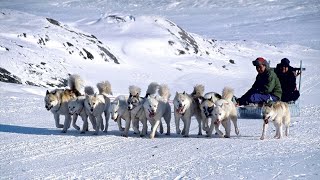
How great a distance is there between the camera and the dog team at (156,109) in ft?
27.8

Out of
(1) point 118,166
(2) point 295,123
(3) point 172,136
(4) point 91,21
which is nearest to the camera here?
(1) point 118,166

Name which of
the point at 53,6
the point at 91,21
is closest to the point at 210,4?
the point at 53,6

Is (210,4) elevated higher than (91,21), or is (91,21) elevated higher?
(210,4)

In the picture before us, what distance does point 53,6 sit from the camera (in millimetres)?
107062

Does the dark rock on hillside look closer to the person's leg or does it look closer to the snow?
the snow

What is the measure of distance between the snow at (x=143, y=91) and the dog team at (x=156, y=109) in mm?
260

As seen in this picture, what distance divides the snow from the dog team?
0.85ft

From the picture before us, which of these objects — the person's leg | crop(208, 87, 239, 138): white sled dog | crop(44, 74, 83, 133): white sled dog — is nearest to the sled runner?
the person's leg

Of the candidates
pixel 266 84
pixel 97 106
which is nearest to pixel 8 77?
pixel 97 106

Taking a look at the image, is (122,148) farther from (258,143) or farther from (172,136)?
(258,143)

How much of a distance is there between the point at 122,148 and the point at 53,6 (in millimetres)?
102995

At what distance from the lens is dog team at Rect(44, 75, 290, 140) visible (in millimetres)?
8469

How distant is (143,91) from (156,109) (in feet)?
34.2

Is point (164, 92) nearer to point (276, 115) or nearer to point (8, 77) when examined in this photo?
point (276, 115)
